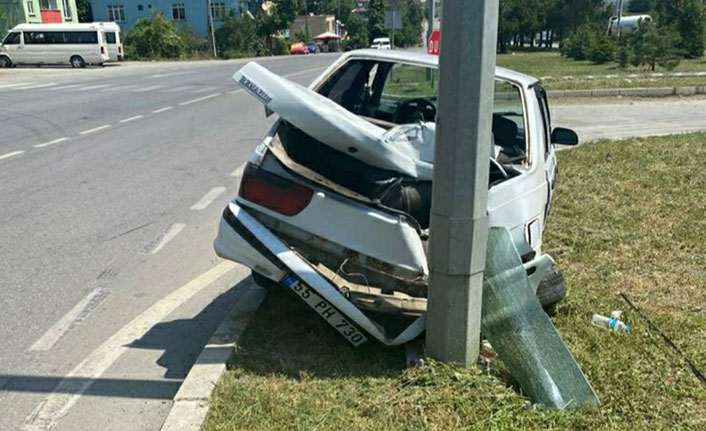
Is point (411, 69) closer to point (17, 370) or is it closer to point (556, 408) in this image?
point (556, 408)

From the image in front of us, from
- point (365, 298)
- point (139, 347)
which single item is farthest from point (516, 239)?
point (139, 347)

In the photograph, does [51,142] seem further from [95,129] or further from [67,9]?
[67,9]

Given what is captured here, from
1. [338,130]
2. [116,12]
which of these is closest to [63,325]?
[338,130]

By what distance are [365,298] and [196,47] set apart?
202 feet

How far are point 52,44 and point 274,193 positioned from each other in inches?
1528

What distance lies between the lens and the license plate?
11.1 ft

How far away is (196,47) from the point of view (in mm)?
60312

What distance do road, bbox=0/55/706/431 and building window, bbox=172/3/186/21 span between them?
221 ft

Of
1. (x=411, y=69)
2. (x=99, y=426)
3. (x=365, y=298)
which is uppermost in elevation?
(x=411, y=69)

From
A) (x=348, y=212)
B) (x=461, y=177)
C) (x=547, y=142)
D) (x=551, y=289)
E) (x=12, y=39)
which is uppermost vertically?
(x=12, y=39)

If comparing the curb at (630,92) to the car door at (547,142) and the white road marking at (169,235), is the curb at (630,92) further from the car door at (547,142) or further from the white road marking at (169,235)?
the white road marking at (169,235)

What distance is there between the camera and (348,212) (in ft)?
11.2

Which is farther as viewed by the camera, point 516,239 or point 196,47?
point 196,47

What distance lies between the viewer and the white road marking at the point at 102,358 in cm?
316
